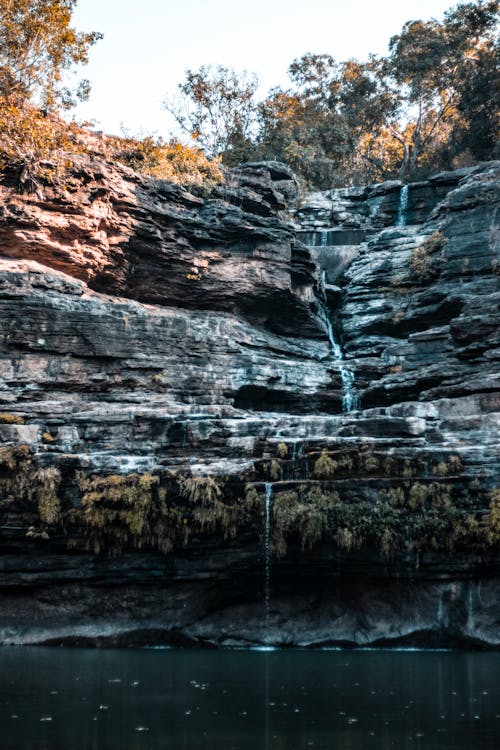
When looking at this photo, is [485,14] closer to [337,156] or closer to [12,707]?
[337,156]

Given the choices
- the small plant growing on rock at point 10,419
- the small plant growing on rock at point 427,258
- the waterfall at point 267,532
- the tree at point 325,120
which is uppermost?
the tree at point 325,120

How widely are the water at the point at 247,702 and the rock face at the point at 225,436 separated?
226 centimetres

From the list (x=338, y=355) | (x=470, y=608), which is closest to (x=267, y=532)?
(x=470, y=608)

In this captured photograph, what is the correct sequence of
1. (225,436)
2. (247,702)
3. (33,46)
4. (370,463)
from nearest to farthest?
(247,702) < (370,463) < (225,436) < (33,46)

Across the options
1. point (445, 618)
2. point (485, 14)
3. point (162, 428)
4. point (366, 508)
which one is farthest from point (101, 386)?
point (485, 14)

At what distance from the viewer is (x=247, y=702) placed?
1015 centimetres

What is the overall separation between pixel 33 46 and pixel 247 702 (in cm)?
2290

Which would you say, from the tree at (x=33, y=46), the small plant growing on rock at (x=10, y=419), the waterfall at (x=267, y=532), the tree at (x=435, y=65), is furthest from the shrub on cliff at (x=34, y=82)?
the tree at (x=435, y=65)

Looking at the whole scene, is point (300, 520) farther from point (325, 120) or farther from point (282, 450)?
point (325, 120)

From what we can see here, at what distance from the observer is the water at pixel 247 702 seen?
8070mm

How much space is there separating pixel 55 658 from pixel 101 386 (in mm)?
10056

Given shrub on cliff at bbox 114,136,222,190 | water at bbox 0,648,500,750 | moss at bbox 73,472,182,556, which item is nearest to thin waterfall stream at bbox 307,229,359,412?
shrub on cliff at bbox 114,136,222,190

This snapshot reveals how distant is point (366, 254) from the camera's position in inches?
1249

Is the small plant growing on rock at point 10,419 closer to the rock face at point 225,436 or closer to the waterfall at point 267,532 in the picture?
the rock face at point 225,436
